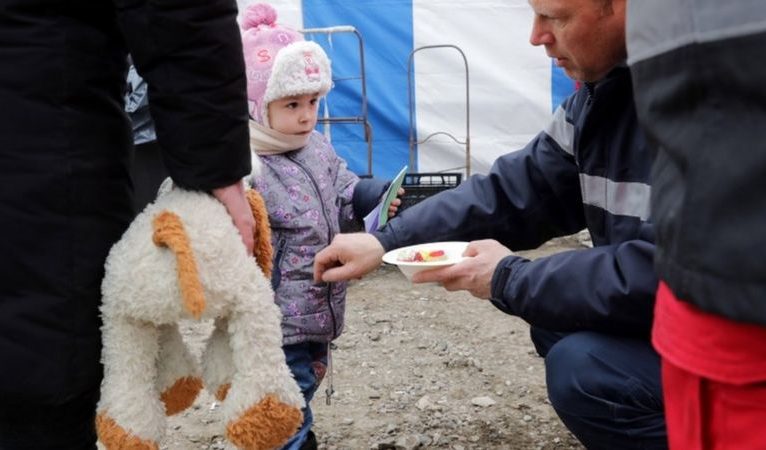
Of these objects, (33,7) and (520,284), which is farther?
(520,284)

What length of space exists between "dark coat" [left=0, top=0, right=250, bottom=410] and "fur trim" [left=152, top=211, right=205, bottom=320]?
90 mm

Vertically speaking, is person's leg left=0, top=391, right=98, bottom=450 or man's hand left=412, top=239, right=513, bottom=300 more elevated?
man's hand left=412, top=239, right=513, bottom=300

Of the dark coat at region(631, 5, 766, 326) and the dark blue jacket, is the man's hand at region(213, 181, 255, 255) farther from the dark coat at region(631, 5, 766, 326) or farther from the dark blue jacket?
the dark coat at region(631, 5, 766, 326)

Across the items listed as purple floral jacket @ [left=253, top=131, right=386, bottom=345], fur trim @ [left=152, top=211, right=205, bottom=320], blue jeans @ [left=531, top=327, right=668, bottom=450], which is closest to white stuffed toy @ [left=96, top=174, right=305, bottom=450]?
fur trim @ [left=152, top=211, right=205, bottom=320]

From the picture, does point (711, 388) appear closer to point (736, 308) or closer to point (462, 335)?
point (736, 308)

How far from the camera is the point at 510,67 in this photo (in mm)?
5875

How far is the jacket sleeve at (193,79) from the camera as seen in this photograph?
1.54 m

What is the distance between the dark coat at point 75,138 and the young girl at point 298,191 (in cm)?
93

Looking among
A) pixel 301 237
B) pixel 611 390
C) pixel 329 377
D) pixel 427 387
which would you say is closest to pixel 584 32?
pixel 611 390

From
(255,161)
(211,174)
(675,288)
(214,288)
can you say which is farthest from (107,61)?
(675,288)

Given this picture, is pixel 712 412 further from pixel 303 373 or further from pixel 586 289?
pixel 303 373

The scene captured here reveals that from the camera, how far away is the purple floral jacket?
2588 millimetres

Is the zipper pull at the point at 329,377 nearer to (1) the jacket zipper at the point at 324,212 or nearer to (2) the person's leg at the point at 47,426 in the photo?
(1) the jacket zipper at the point at 324,212

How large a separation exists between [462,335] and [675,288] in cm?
285
